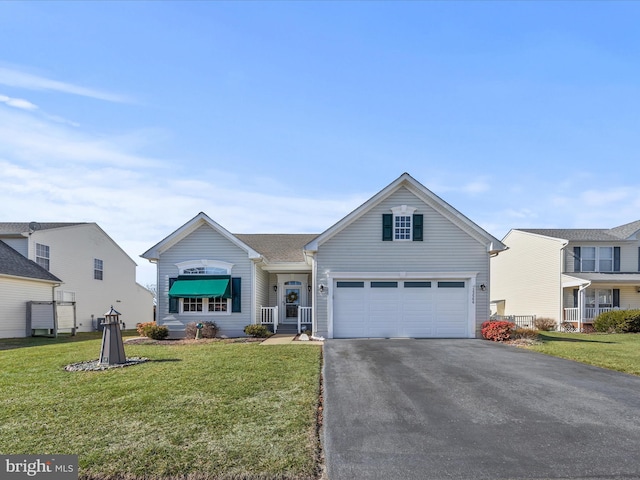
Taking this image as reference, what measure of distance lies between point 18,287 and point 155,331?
9.48m

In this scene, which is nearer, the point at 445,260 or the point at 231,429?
the point at 231,429

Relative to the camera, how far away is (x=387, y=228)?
17.0m

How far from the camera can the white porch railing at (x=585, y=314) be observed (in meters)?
24.8

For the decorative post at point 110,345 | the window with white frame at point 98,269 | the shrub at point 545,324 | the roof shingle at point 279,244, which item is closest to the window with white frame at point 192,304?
the roof shingle at point 279,244

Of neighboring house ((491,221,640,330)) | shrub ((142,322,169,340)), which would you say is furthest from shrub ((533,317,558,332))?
shrub ((142,322,169,340))

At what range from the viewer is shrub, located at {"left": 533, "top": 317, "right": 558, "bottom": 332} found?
25.1 meters

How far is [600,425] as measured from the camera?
5.88m

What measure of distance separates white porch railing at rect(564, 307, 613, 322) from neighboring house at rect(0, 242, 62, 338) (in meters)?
29.5

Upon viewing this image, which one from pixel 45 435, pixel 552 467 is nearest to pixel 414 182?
pixel 552 467

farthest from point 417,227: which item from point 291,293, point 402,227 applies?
point 291,293

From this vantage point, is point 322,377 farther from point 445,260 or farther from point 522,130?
point 522,130

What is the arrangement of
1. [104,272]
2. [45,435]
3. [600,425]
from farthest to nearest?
[104,272] < [600,425] < [45,435]

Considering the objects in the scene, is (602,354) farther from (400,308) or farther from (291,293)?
(291,293)

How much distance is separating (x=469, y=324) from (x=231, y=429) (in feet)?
43.6
